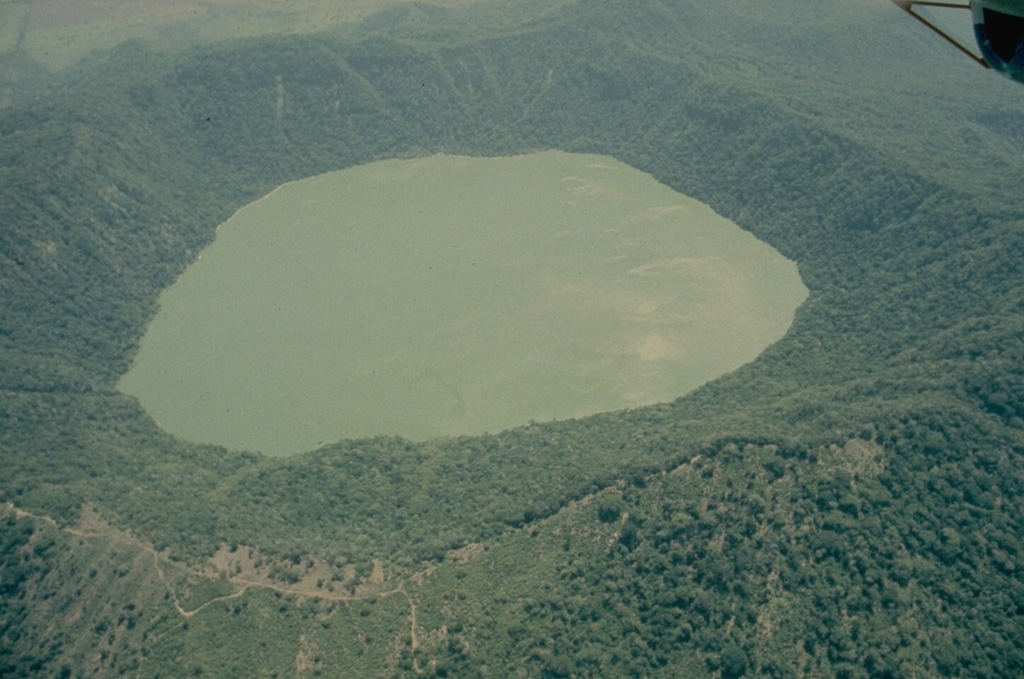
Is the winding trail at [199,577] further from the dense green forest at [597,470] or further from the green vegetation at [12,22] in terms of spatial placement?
the green vegetation at [12,22]

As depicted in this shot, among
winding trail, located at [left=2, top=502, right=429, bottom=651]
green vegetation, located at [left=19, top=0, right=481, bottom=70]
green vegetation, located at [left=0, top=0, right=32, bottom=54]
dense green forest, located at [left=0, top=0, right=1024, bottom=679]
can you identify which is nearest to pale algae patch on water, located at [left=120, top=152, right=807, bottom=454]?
dense green forest, located at [left=0, top=0, right=1024, bottom=679]

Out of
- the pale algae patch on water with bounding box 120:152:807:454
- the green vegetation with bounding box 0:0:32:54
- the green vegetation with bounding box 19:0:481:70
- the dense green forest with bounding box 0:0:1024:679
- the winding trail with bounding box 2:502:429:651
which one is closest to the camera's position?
the dense green forest with bounding box 0:0:1024:679

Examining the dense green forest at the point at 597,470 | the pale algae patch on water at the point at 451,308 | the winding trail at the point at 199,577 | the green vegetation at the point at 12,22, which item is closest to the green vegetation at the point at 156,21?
the green vegetation at the point at 12,22

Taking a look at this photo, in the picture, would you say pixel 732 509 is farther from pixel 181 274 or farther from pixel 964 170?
→ pixel 181 274

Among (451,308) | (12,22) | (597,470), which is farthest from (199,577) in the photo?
(12,22)

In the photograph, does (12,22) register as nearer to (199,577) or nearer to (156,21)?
(156,21)

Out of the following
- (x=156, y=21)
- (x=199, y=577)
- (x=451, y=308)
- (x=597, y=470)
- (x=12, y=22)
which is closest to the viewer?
(x=199, y=577)

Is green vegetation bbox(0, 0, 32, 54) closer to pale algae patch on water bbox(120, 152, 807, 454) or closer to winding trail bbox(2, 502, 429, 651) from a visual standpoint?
pale algae patch on water bbox(120, 152, 807, 454)

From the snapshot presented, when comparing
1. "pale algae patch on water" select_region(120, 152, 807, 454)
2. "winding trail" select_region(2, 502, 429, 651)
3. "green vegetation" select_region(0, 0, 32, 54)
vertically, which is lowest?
"green vegetation" select_region(0, 0, 32, 54)
